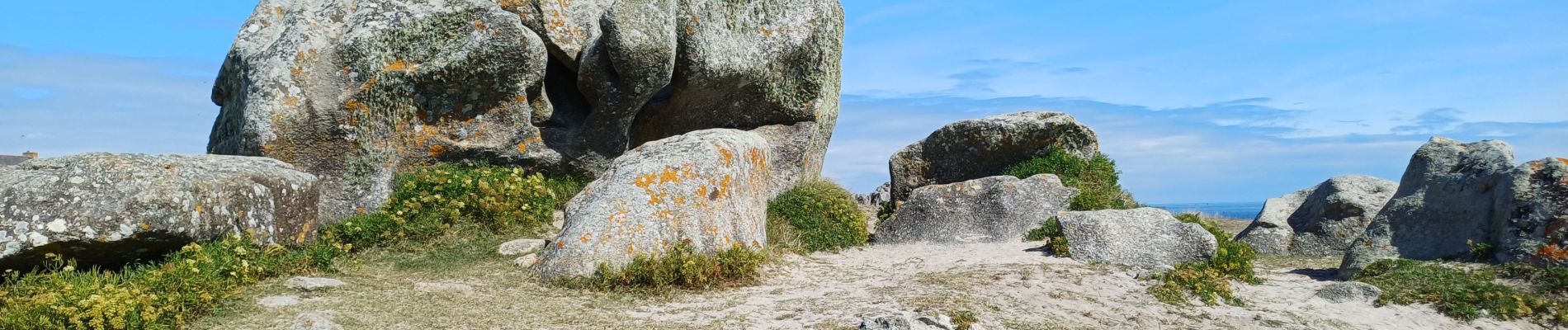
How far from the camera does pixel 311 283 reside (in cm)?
884

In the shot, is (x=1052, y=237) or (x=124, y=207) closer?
(x=124, y=207)

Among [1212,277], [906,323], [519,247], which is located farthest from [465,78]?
[1212,277]

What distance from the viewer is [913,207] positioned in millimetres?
13750

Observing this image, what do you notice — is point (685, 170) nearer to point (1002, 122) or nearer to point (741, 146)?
point (741, 146)

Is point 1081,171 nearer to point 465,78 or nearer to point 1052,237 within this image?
point 1052,237

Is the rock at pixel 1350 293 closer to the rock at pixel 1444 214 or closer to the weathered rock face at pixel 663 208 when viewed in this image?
the rock at pixel 1444 214

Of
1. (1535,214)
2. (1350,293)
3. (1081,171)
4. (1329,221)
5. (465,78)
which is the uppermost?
(465,78)

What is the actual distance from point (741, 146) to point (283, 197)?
4.78 metres

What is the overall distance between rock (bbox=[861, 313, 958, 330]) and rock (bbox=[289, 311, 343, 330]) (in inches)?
145

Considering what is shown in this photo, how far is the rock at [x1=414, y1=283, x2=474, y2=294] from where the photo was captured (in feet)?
29.4

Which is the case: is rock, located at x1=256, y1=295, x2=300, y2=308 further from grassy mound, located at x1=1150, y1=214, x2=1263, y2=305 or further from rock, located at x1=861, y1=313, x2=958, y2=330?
grassy mound, located at x1=1150, y1=214, x2=1263, y2=305

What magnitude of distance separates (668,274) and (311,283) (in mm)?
3042

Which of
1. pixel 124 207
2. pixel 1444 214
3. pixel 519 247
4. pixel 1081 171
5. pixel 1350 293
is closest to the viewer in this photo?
pixel 124 207

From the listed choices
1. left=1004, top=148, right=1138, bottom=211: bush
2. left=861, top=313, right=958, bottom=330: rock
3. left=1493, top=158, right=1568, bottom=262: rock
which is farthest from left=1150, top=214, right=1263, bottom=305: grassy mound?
left=1004, top=148, right=1138, bottom=211: bush
